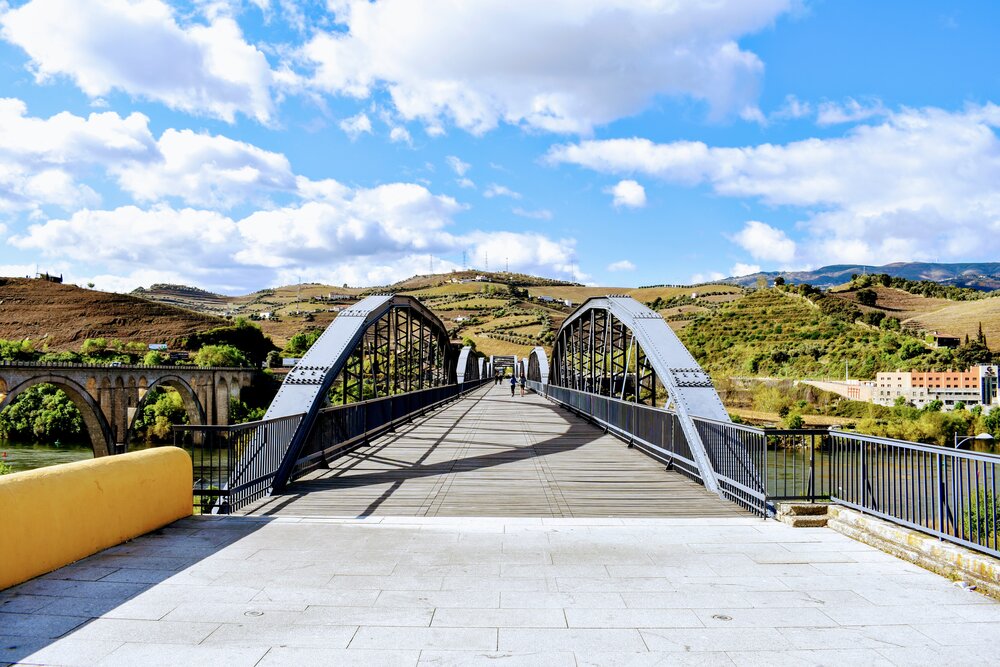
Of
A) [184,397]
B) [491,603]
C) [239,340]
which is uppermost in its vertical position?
[239,340]

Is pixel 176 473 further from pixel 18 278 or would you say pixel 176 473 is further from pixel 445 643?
pixel 18 278

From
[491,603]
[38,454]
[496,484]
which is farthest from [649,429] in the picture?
[38,454]

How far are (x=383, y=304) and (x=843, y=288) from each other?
9924 centimetres

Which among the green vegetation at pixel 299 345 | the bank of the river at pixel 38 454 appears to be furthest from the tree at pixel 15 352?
the green vegetation at pixel 299 345

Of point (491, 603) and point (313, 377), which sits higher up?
point (313, 377)

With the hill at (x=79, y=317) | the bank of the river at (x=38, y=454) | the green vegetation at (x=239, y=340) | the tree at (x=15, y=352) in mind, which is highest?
the hill at (x=79, y=317)

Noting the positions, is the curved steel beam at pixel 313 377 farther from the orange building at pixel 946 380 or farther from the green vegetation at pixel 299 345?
the green vegetation at pixel 299 345

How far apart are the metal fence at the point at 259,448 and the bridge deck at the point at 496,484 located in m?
0.25

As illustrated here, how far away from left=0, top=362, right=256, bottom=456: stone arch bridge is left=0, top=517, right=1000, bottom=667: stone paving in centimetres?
4386

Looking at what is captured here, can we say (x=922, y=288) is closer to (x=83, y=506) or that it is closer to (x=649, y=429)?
(x=649, y=429)

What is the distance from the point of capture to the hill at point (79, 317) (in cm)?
11338

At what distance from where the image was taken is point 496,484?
927 cm

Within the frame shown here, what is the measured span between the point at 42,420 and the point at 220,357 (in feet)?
86.8

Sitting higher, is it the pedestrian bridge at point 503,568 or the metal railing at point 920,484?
the metal railing at point 920,484
